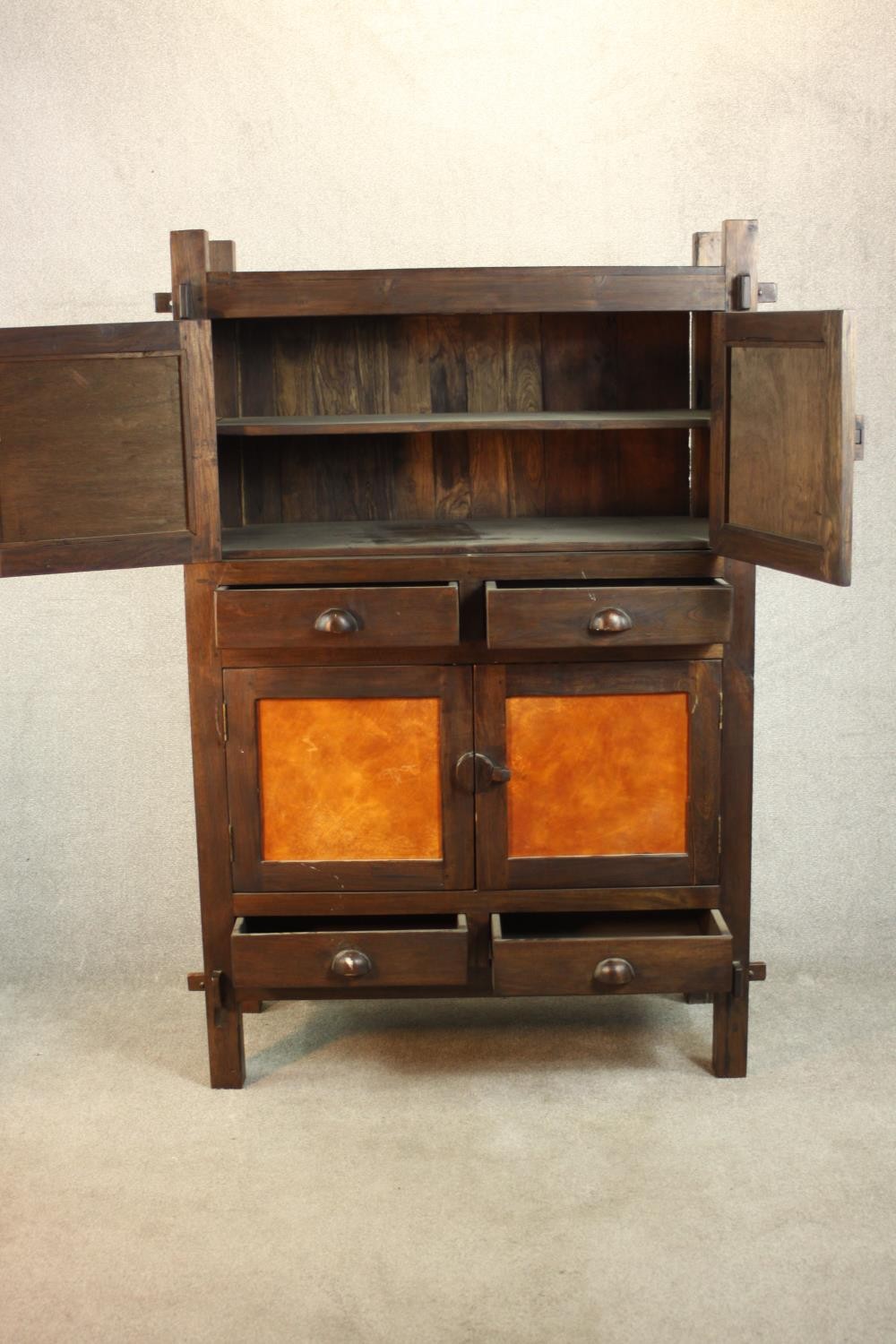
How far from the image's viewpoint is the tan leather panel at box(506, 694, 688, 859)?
2.87m

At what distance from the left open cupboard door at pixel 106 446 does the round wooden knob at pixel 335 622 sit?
0.84ft

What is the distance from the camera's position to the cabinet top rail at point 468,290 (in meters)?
2.77

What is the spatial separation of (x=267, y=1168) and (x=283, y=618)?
995 millimetres

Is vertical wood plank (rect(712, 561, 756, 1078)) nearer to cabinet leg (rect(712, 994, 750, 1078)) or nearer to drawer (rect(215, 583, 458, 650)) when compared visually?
cabinet leg (rect(712, 994, 750, 1078))

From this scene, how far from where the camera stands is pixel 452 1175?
2658mm

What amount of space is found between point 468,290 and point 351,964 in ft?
4.24

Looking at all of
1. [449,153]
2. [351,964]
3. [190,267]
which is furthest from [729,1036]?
[449,153]

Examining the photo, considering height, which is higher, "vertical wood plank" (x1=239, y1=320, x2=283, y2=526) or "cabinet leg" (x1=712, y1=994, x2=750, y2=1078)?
"vertical wood plank" (x1=239, y1=320, x2=283, y2=526)

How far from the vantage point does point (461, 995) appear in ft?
9.82

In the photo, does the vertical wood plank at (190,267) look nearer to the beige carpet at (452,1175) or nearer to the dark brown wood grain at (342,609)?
the dark brown wood grain at (342,609)

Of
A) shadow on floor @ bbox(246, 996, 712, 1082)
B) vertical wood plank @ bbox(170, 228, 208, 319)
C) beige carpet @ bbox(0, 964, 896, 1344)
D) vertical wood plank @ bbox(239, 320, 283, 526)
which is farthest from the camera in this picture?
vertical wood plank @ bbox(239, 320, 283, 526)

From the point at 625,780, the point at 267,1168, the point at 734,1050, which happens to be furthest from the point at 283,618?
the point at 734,1050

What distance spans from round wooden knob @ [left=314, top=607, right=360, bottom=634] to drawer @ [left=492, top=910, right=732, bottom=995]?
2.10 ft

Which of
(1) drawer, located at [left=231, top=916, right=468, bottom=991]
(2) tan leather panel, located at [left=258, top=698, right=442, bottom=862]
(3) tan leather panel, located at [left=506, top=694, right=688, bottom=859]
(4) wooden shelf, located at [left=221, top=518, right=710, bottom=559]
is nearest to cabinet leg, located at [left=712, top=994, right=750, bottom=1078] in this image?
(3) tan leather panel, located at [left=506, top=694, right=688, bottom=859]
